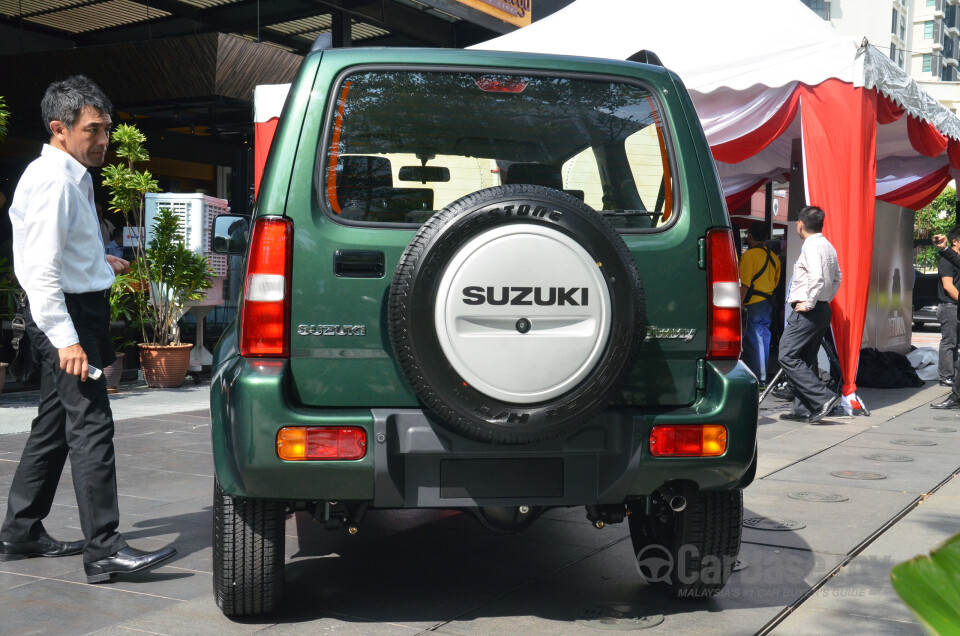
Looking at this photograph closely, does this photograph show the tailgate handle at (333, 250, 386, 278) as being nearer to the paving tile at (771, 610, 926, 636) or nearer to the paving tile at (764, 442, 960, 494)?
the paving tile at (771, 610, 926, 636)

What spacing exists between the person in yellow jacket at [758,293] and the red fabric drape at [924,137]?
1.91m

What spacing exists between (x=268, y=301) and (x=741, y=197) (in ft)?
40.0

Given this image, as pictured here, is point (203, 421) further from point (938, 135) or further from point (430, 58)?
point (938, 135)

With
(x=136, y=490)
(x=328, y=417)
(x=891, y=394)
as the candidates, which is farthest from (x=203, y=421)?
(x=891, y=394)

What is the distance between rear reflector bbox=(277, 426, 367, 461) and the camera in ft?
9.96

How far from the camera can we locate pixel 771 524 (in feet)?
16.2

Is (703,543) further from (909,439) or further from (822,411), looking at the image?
(822,411)

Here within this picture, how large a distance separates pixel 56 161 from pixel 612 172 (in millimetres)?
2101

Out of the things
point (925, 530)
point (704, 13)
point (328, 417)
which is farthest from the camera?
point (704, 13)

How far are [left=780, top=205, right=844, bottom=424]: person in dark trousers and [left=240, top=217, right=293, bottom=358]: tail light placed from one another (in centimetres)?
632

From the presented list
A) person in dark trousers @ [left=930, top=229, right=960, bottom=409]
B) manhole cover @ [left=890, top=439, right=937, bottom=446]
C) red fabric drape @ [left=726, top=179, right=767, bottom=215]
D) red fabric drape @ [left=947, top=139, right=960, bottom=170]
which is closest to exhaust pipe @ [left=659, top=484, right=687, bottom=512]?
manhole cover @ [left=890, top=439, right=937, bottom=446]

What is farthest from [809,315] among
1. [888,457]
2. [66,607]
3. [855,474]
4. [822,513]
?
[66,607]

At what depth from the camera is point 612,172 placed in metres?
3.45

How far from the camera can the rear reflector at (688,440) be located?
A: 3188mm
